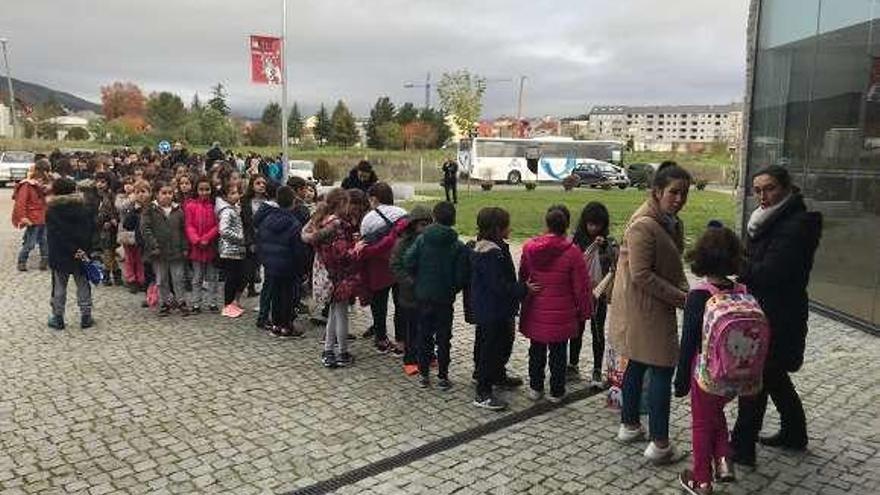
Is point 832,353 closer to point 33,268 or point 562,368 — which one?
point 562,368

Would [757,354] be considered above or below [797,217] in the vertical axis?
below

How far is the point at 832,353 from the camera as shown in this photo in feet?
24.6

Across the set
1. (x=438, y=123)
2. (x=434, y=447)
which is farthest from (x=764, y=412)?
(x=438, y=123)

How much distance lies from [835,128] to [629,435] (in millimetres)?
6314

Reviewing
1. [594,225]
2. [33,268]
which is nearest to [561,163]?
[33,268]

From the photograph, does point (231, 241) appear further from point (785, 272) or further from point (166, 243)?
point (785, 272)

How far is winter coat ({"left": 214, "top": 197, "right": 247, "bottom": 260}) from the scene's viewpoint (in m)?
8.41

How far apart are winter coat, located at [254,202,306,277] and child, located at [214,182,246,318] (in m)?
0.79

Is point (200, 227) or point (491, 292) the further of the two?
point (200, 227)

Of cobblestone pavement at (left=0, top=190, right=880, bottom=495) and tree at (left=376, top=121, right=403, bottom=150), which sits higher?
tree at (left=376, top=121, right=403, bottom=150)

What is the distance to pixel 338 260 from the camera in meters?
6.78

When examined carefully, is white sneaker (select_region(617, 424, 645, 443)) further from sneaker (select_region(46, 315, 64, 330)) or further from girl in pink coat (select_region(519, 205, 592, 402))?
sneaker (select_region(46, 315, 64, 330))

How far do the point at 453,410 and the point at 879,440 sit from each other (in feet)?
10.5

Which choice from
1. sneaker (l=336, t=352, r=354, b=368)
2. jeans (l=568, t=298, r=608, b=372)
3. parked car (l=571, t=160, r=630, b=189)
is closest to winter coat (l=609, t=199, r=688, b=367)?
jeans (l=568, t=298, r=608, b=372)
